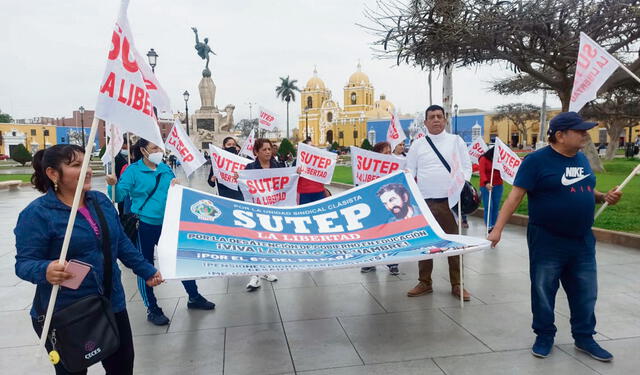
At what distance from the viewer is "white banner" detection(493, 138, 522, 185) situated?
7.88 metres

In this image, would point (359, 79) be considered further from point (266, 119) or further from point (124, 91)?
point (124, 91)

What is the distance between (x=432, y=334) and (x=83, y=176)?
10.7 feet

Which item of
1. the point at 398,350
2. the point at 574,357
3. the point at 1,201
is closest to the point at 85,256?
the point at 398,350

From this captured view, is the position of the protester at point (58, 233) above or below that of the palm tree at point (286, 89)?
below

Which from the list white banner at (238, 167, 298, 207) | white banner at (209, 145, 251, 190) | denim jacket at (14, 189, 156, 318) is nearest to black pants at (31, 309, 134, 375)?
denim jacket at (14, 189, 156, 318)

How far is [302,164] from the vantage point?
22.1 feet

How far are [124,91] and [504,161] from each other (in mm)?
6952

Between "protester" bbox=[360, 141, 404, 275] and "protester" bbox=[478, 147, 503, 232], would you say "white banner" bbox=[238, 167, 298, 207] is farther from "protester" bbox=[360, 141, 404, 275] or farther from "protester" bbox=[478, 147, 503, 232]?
"protester" bbox=[478, 147, 503, 232]

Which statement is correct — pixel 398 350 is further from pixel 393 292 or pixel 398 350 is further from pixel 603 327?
pixel 603 327

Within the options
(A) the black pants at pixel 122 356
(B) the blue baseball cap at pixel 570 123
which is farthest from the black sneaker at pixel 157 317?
(B) the blue baseball cap at pixel 570 123

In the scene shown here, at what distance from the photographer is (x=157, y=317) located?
462 centimetres

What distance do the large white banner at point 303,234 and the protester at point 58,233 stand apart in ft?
2.14

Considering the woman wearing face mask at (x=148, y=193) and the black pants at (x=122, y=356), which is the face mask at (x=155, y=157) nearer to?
the woman wearing face mask at (x=148, y=193)

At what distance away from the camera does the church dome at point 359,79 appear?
363 ft
